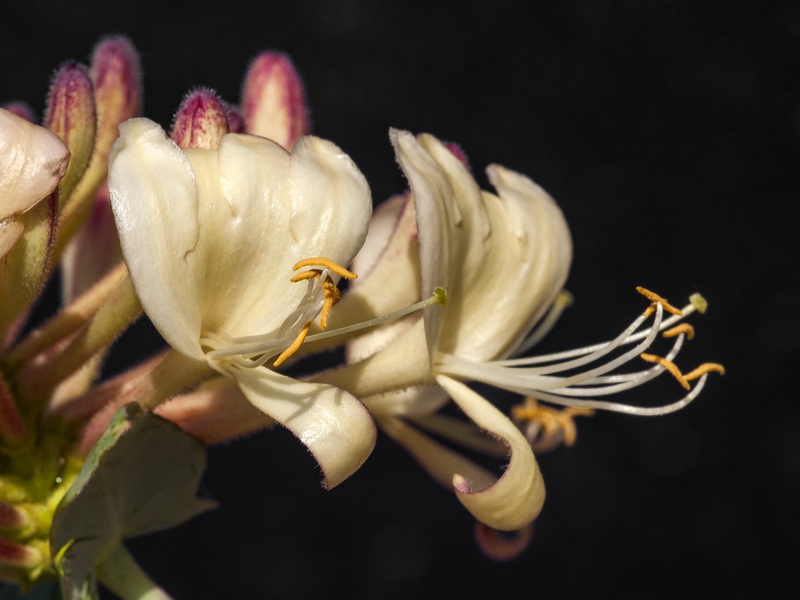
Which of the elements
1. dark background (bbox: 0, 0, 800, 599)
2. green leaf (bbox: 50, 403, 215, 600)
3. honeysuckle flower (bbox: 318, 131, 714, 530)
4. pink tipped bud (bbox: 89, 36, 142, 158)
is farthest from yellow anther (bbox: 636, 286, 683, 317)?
dark background (bbox: 0, 0, 800, 599)

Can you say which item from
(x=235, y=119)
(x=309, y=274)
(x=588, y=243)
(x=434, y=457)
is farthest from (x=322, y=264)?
(x=588, y=243)

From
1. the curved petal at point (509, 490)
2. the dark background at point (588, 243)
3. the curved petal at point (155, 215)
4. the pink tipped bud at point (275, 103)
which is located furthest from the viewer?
the dark background at point (588, 243)

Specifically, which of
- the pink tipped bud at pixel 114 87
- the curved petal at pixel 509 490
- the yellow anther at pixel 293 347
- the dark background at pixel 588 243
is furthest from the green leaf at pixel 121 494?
the dark background at pixel 588 243

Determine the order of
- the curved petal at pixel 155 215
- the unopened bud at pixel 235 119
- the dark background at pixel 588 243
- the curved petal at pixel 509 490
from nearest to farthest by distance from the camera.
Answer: the curved petal at pixel 155 215 → the curved petal at pixel 509 490 → the unopened bud at pixel 235 119 → the dark background at pixel 588 243

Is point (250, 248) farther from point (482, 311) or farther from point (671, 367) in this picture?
point (671, 367)

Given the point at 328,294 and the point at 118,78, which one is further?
the point at 118,78

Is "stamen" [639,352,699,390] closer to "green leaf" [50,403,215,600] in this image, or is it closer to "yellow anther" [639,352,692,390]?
"yellow anther" [639,352,692,390]

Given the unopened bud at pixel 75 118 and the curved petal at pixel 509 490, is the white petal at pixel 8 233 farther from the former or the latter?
the curved petal at pixel 509 490
